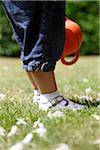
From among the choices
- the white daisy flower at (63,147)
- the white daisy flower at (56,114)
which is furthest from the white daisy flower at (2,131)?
the white daisy flower at (63,147)

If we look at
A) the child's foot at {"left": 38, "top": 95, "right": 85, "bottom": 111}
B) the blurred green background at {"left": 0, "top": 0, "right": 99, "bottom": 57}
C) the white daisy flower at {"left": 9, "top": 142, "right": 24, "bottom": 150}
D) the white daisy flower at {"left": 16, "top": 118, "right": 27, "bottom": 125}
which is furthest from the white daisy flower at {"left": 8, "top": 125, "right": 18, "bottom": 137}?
the blurred green background at {"left": 0, "top": 0, "right": 99, "bottom": 57}

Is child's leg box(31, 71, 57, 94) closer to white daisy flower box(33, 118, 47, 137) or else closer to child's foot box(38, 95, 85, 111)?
child's foot box(38, 95, 85, 111)

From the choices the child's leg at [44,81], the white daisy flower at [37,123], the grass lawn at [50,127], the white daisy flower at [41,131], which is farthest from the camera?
the child's leg at [44,81]

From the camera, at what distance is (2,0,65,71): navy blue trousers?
11.3 feet

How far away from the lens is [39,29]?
349 cm

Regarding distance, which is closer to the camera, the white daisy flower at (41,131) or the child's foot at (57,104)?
the white daisy flower at (41,131)

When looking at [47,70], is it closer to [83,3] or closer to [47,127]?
[47,127]

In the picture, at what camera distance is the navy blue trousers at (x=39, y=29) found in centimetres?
345

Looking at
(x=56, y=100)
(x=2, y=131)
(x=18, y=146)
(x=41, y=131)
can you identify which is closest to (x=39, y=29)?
(x=56, y=100)

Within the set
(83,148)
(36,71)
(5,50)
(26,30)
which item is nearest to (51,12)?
(26,30)

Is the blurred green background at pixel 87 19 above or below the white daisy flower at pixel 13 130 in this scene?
below

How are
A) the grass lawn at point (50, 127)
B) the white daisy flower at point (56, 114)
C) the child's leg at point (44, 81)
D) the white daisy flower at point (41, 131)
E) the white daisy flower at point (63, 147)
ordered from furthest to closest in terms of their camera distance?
the child's leg at point (44, 81) → the white daisy flower at point (56, 114) → the white daisy flower at point (41, 131) → the grass lawn at point (50, 127) → the white daisy flower at point (63, 147)

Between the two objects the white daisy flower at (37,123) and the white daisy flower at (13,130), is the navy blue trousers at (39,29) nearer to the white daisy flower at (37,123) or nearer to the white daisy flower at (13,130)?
the white daisy flower at (37,123)

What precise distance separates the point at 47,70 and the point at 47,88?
6.4 inches
